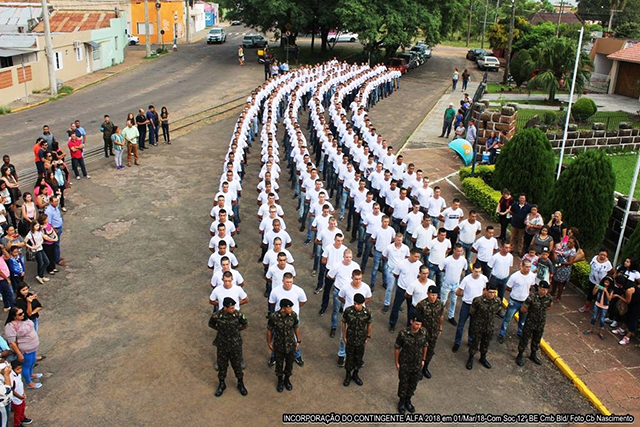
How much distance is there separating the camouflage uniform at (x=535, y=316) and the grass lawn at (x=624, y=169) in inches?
347

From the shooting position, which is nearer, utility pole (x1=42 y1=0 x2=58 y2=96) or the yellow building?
utility pole (x1=42 y1=0 x2=58 y2=96)

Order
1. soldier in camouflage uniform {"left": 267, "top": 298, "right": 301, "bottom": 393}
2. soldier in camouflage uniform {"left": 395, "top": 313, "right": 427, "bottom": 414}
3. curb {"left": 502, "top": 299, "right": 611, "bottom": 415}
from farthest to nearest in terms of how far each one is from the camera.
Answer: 1. curb {"left": 502, "top": 299, "right": 611, "bottom": 415}
2. soldier in camouflage uniform {"left": 267, "top": 298, "right": 301, "bottom": 393}
3. soldier in camouflage uniform {"left": 395, "top": 313, "right": 427, "bottom": 414}

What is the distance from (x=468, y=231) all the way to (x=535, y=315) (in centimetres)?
266

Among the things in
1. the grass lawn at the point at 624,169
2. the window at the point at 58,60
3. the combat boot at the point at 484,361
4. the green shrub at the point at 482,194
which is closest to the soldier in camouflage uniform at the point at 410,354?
the combat boot at the point at 484,361

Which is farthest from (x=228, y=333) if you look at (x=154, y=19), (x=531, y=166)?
(x=154, y=19)

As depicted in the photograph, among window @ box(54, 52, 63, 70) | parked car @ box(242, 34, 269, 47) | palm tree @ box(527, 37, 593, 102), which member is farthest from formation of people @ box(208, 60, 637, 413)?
parked car @ box(242, 34, 269, 47)

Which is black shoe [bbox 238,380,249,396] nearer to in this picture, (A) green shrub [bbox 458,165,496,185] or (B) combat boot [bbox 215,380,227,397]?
(B) combat boot [bbox 215,380,227,397]

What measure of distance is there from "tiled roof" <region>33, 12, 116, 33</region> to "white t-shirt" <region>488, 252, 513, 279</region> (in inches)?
1269

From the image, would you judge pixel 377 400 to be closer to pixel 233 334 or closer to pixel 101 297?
pixel 233 334

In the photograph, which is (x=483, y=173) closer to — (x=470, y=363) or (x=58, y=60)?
(x=470, y=363)

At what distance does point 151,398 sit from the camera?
26.2 feet

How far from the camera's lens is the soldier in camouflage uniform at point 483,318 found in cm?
860

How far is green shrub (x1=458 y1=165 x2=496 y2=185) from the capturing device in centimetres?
1659

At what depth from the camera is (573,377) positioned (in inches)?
348
